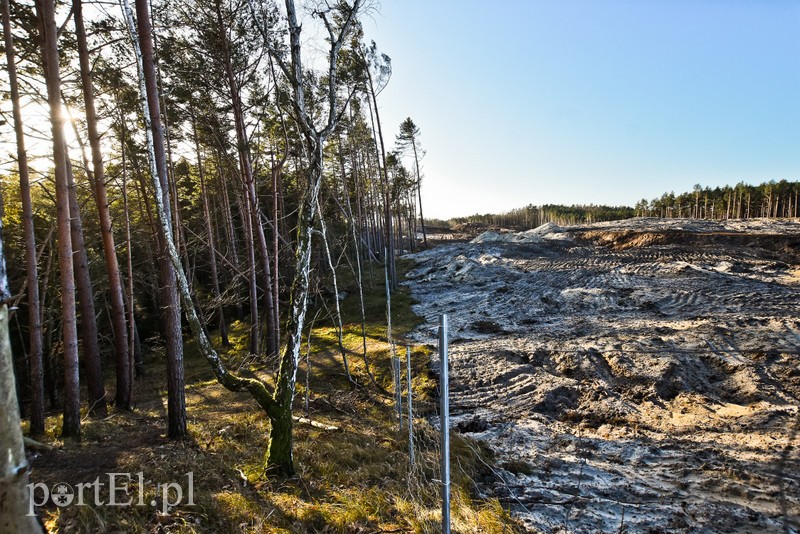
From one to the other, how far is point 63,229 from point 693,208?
224ft

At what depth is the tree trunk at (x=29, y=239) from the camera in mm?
5887

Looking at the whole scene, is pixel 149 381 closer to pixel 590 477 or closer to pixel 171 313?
pixel 171 313

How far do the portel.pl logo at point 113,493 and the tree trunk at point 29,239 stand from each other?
382cm

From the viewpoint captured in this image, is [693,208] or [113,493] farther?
[693,208]

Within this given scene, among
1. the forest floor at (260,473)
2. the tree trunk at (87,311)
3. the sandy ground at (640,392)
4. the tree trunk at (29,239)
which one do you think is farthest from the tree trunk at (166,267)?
the sandy ground at (640,392)

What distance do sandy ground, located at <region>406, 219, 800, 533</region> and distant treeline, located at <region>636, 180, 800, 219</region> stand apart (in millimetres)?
37946

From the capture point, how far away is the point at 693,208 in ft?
176

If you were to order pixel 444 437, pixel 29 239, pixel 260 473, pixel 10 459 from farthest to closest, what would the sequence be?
pixel 29 239
pixel 260 473
pixel 444 437
pixel 10 459

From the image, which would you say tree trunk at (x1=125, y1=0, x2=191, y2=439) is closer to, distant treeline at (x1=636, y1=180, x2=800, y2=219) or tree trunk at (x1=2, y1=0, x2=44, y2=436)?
tree trunk at (x1=2, y1=0, x2=44, y2=436)

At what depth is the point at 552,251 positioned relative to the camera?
84.1 ft

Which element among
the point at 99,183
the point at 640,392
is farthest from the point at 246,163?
the point at 640,392

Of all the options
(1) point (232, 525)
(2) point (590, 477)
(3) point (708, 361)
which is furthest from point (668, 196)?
(1) point (232, 525)

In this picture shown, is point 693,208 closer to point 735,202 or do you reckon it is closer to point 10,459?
point 735,202

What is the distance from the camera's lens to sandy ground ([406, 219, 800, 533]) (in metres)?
4.43
